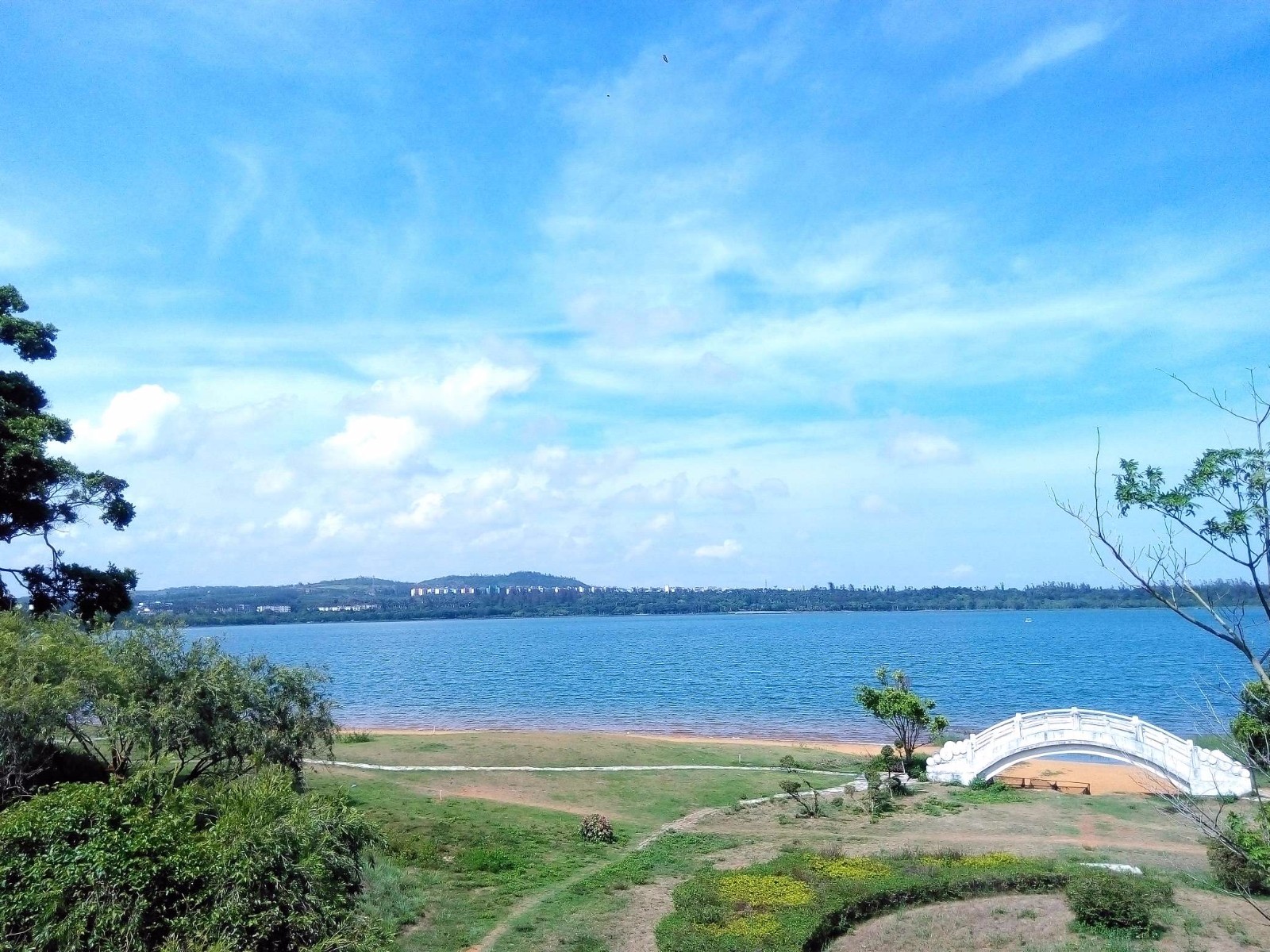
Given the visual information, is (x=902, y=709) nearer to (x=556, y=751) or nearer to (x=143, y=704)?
(x=556, y=751)

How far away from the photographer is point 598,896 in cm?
1681

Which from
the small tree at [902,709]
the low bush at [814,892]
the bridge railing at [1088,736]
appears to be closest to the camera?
the low bush at [814,892]

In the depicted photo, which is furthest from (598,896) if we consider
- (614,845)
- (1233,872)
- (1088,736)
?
(1088,736)

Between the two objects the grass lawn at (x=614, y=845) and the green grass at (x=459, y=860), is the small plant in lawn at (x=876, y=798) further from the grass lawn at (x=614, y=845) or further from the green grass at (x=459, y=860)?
the green grass at (x=459, y=860)

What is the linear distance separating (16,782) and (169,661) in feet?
12.1

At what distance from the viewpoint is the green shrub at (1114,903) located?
14367mm

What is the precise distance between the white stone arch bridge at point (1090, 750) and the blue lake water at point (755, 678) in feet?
6.28

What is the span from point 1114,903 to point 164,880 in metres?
14.0

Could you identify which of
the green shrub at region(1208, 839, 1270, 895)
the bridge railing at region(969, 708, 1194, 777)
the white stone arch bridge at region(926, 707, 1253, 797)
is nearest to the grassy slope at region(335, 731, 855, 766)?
the white stone arch bridge at region(926, 707, 1253, 797)

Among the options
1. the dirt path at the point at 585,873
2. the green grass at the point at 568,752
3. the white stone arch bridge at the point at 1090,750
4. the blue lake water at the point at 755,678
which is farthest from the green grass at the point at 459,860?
the white stone arch bridge at the point at 1090,750

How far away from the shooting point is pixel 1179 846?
2039 cm

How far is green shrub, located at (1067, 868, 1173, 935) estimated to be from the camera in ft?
47.1

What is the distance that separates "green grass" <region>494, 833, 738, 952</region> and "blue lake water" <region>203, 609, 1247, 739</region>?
6433 mm

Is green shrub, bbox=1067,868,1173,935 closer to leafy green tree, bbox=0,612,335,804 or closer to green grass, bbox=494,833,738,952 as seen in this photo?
green grass, bbox=494,833,738,952
